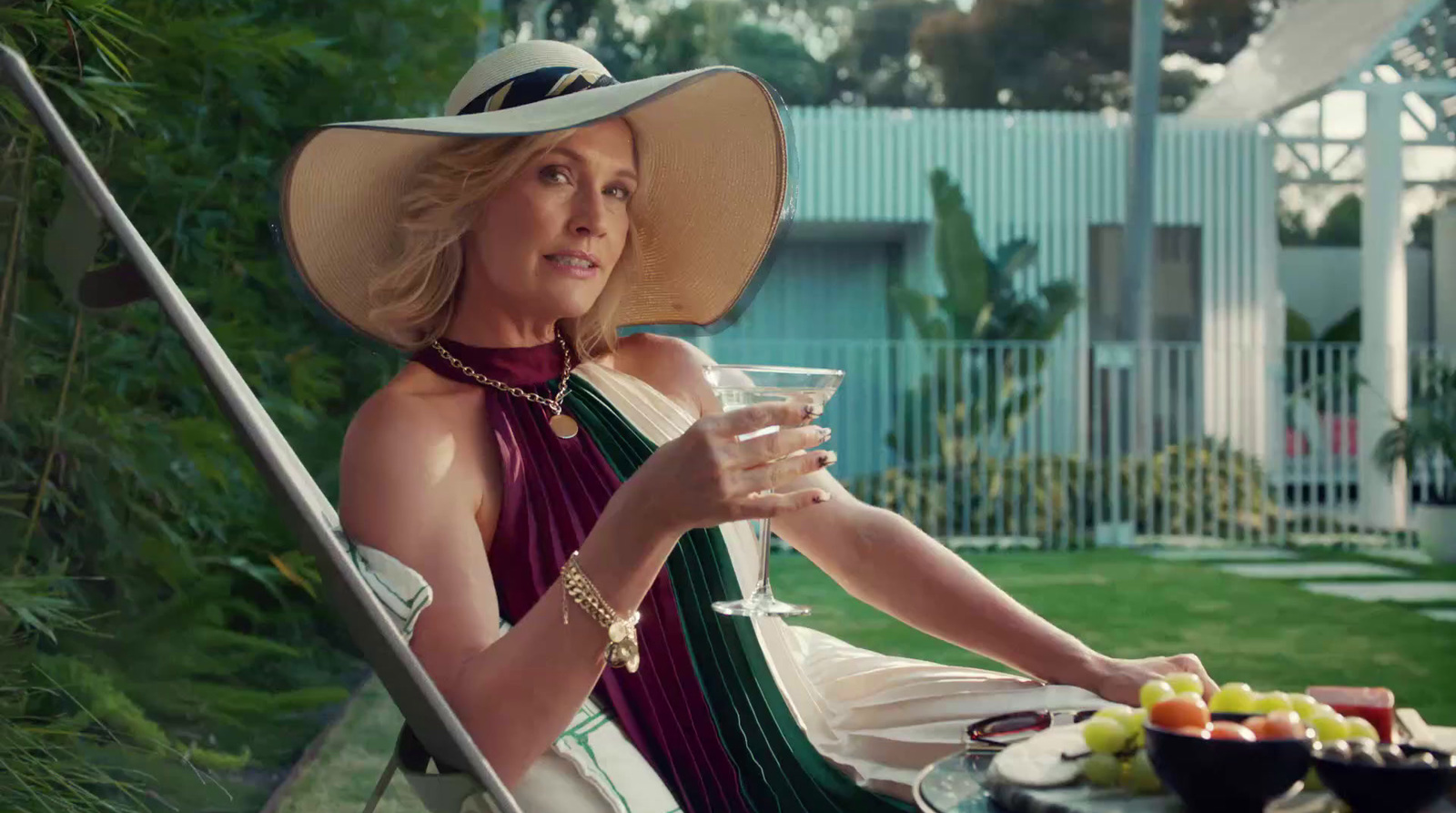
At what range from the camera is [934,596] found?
2.07m

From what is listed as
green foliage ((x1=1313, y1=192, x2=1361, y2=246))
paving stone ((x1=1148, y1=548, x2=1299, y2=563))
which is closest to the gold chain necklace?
paving stone ((x1=1148, y1=548, x2=1299, y2=563))

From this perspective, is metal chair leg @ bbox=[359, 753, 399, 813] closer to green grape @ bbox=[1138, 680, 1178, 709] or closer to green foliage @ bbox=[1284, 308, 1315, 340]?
green grape @ bbox=[1138, 680, 1178, 709]

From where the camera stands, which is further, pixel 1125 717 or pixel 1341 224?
pixel 1341 224

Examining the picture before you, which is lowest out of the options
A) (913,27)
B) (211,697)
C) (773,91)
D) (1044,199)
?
(211,697)

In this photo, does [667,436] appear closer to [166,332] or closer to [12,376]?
[12,376]

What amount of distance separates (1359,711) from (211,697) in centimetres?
285

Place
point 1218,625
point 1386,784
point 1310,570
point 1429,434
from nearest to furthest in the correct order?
point 1386,784
point 1218,625
point 1310,570
point 1429,434

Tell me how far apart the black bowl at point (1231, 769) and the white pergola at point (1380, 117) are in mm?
12282

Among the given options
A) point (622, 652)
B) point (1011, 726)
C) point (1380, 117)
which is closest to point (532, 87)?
point (622, 652)

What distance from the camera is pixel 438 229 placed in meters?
2.02

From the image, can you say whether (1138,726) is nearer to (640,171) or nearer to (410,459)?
(410,459)

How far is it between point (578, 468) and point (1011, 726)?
677mm

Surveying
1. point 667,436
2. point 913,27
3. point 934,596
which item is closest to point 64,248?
point 667,436

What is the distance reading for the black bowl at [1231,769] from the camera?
125 cm
